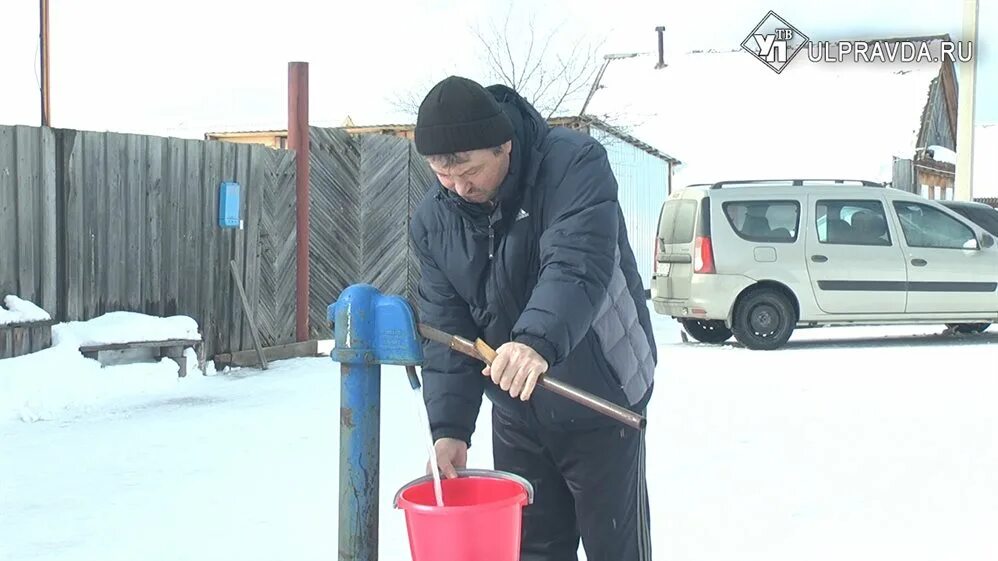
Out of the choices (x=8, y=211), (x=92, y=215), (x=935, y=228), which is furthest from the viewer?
(x=935, y=228)

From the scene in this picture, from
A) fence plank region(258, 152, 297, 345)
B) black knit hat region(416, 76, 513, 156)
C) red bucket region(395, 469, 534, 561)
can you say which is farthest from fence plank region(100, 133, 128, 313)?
red bucket region(395, 469, 534, 561)

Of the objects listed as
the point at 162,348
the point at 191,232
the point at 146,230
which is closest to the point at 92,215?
the point at 146,230

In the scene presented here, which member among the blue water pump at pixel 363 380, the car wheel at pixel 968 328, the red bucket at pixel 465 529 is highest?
the blue water pump at pixel 363 380

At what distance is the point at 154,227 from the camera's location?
8523 millimetres

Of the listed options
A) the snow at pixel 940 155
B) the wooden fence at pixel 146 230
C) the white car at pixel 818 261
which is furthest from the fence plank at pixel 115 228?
the snow at pixel 940 155

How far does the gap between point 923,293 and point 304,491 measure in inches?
321

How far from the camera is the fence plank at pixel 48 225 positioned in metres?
7.62

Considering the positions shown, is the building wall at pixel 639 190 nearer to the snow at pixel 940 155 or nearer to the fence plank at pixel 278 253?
the fence plank at pixel 278 253

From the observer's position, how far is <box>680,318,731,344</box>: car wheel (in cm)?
1173

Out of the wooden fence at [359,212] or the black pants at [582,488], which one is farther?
the wooden fence at [359,212]

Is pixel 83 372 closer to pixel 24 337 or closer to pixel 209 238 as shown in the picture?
pixel 24 337

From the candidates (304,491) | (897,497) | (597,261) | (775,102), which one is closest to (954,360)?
(897,497)

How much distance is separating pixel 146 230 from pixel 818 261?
6574 mm

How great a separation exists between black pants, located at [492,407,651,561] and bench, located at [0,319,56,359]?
211 inches
